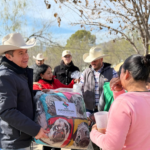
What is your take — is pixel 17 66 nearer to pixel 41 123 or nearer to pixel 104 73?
pixel 41 123

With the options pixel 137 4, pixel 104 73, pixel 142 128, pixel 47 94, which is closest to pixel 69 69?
pixel 104 73

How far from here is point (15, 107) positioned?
1.95 m

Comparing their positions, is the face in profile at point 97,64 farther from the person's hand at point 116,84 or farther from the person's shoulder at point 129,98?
the person's shoulder at point 129,98

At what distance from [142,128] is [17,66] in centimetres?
137

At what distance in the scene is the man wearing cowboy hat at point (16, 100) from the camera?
191cm

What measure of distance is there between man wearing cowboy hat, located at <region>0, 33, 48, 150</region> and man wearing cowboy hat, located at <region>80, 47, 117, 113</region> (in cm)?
160

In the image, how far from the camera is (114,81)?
199cm

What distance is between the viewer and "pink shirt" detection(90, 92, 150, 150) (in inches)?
52.2

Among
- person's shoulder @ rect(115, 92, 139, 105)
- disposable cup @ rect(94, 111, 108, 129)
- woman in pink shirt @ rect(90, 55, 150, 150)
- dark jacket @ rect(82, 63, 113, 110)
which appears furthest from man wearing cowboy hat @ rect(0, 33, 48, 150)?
dark jacket @ rect(82, 63, 113, 110)

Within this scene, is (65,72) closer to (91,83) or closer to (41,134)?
(91,83)

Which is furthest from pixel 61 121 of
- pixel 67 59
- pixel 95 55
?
pixel 67 59

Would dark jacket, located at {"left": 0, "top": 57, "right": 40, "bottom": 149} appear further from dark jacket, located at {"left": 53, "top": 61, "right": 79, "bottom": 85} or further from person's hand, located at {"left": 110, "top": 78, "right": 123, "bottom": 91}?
dark jacket, located at {"left": 53, "top": 61, "right": 79, "bottom": 85}

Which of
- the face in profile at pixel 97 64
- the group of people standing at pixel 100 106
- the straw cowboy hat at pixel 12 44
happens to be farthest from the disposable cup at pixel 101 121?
the face in profile at pixel 97 64

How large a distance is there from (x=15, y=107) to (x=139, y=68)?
120 cm
